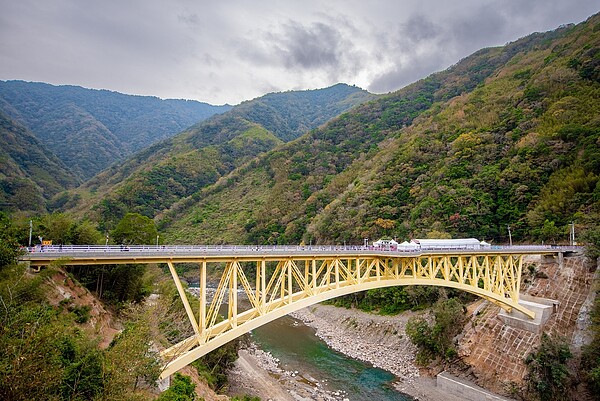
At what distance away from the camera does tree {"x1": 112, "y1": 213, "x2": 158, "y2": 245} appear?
30406 millimetres

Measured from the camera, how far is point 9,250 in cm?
A: 1135

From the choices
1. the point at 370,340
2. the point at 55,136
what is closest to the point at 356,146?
the point at 370,340

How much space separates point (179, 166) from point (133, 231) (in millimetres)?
71102

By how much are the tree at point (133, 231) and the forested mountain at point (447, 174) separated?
27737mm

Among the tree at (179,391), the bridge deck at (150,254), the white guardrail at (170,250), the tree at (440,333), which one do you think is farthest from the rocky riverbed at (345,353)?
the bridge deck at (150,254)

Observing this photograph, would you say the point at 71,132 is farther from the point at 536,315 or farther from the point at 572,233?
the point at 536,315

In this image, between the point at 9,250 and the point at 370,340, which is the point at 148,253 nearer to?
the point at 9,250

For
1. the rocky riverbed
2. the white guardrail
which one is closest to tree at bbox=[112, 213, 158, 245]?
the rocky riverbed

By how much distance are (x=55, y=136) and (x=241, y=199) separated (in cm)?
11585

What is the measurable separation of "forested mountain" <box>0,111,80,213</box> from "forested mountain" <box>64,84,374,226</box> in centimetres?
648

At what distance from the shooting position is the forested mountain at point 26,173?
221 ft

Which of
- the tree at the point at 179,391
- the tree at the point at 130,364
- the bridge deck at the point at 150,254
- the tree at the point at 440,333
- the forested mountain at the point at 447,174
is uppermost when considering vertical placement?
the forested mountain at the point at 447,174

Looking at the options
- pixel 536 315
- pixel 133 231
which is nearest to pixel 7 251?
pixel 133 231

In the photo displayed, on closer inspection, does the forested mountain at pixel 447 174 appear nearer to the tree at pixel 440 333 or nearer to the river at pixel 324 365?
the tree at pixel 440 333
